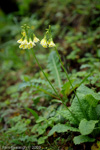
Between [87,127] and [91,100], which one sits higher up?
[91,100]

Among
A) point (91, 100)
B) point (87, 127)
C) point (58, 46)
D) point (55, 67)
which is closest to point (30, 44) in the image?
point (91, 100)

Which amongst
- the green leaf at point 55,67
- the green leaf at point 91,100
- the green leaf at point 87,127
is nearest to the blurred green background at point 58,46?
the green leaf at point 55,67

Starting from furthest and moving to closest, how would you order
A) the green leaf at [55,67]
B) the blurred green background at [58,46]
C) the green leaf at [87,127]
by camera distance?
the blurred green background at [58,46]
the green leaf at [55,67]
the green leaf at [87,127]

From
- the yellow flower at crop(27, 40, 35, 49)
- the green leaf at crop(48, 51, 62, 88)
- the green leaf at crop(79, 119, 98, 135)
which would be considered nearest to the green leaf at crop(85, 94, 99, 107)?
the green leaf at crop(79, 119, 98, 135)

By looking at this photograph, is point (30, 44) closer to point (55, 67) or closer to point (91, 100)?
point (91, 100)

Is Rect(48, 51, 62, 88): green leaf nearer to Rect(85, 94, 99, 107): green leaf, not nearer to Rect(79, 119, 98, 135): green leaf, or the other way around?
Rect(85, 94, 99, 107): green leaf

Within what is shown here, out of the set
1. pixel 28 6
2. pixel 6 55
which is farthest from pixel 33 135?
pixel 28 6

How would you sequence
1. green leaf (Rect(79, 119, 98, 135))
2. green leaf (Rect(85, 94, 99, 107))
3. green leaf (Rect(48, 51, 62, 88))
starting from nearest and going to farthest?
green leaf (Rect(79, 119, 98, 135)), green leaf (Rect(85, 94, 99, 107)), green leaf (Rect(48, 51, 62, 88))

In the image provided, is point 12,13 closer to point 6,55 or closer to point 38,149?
point 6,55

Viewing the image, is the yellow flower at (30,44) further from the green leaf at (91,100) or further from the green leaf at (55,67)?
the green leaf at (55,67)

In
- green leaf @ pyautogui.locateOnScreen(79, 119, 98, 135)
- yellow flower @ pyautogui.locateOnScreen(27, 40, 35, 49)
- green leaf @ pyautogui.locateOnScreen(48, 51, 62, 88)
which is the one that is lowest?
green leaf @ pyautogui.locateOnScreen(79, 119, 98, 135)

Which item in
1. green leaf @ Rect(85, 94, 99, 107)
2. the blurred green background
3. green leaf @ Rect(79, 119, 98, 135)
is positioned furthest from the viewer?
the blurred green background
